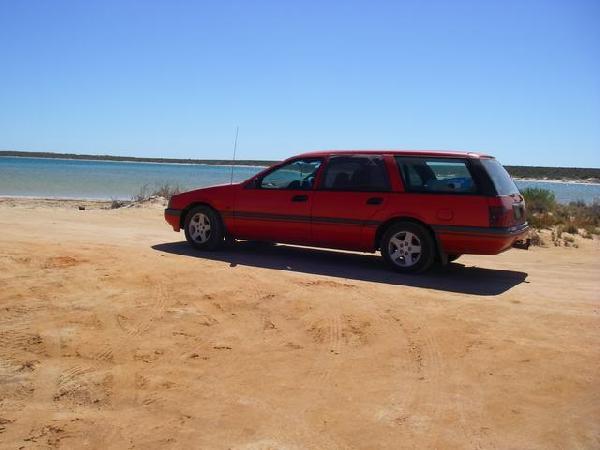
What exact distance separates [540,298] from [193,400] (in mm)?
4287

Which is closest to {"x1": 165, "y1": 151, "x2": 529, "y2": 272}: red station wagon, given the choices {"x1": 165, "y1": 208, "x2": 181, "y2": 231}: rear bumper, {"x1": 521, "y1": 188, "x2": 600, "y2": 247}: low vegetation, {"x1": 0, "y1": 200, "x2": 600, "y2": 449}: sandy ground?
{"x1": 165, "y1": 208, "x2": 181, "y2": 231}: rear bumper

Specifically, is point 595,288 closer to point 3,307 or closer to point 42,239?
point 3,307

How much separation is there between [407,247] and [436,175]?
1.01 m

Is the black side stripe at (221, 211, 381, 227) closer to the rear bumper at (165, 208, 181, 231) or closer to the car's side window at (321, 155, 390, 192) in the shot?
the car's side window at (321, 155, 390, 192)

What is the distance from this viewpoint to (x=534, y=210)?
16781mm

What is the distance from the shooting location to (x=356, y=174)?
859 cm

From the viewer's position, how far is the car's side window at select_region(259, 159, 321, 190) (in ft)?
29.4

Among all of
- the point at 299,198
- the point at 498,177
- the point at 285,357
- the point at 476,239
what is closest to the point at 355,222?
the point at 299,198

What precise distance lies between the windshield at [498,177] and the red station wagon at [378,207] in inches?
0.8

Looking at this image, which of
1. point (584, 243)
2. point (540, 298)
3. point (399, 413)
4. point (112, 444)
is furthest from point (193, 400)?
point (584, 243)

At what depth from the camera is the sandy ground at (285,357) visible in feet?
12.4

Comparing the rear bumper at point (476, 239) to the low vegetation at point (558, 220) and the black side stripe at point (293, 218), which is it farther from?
the low vegetation at point (558, 220)

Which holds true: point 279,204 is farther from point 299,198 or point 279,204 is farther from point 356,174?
point 356,174

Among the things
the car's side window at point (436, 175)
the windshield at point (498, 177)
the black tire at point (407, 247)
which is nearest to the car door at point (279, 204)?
the black tire at point (407, 247)
